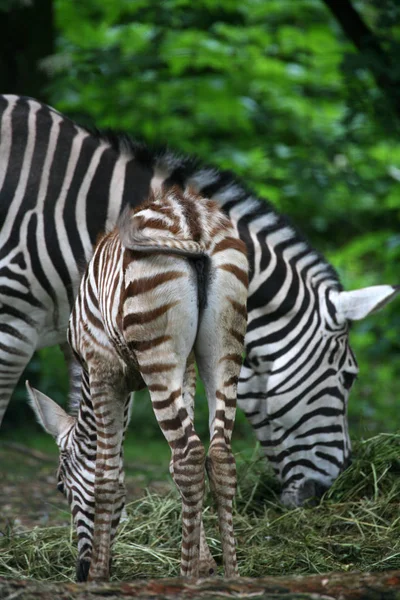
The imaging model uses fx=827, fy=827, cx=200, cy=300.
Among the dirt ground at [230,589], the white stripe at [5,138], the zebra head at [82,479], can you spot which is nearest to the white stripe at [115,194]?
the white stripe at [5,138]

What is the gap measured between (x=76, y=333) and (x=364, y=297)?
85.0 inches

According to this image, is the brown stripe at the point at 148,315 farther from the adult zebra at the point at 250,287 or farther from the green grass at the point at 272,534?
the adult zebra at the point at 250,287

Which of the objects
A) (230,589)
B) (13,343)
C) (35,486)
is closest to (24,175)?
(13,343)

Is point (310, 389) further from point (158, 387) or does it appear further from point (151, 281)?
point (151, 281)

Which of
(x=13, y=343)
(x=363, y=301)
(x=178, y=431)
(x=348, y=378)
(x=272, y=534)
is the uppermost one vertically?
(x=178, y=431)

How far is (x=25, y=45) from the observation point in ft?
37.0

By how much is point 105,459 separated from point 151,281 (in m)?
1.06

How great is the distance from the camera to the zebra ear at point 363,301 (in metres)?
5.78

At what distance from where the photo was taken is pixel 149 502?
6293mm

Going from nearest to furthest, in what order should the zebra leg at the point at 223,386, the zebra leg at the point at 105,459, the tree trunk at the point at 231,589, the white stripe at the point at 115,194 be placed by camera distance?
the tree trunk at the point at 231,589, the zebra leg at the point at 223,386, the zebra leg at the point at 105,459, the white stripe at the point at 115,194

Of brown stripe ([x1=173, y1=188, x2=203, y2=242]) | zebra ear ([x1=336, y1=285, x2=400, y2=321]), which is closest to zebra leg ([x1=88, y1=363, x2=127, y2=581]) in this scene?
brown stripe ([x1=173, y1=188, x2=203, y2=242])

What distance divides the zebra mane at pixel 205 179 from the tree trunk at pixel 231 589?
10.4 ft

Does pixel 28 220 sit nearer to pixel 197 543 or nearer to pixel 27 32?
pixel 197 543

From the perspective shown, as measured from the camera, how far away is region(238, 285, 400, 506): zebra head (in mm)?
5891
